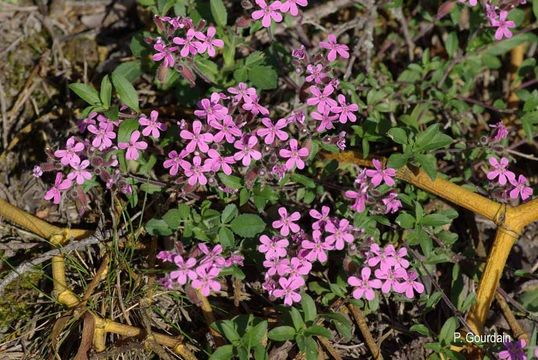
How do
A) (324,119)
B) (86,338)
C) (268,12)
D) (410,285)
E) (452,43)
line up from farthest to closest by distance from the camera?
(452,43) → (268,12) → (324,119) → (410,285) → (86,338)

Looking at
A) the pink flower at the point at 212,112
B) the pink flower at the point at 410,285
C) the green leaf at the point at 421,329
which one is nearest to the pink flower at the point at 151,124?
the pink flower at the point at 212,112

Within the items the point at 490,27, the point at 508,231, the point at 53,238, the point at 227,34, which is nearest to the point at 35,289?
the point at 53,238

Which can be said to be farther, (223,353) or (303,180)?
(303,180)

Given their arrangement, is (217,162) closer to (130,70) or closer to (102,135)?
(102,135)

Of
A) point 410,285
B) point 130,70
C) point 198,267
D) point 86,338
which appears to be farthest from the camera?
point 130,70

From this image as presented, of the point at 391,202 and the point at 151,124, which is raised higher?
the point at 151,124

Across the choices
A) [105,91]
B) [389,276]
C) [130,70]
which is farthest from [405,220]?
[130,70]

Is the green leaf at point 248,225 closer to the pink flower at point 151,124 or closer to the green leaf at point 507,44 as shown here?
the pink flower at point 151,124
